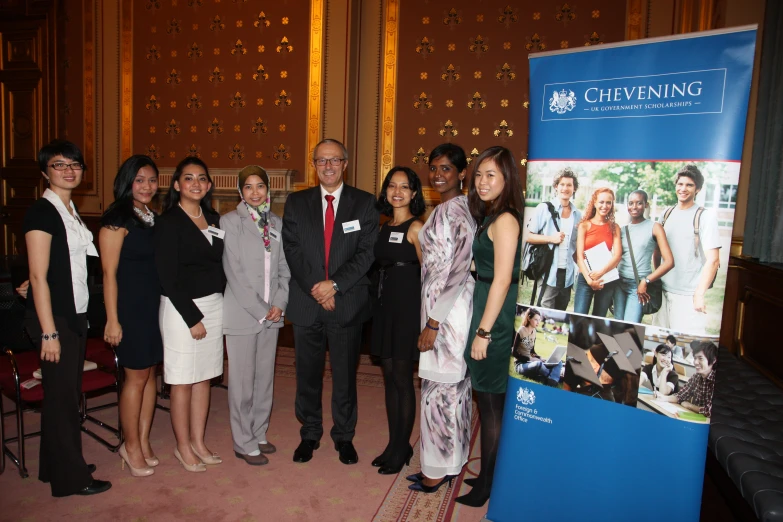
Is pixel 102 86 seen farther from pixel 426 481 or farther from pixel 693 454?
pixel 693 454

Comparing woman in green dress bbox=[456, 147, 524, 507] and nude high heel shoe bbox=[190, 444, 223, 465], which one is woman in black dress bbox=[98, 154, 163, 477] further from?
woman in green dress bbox=[456, 147, 524, 507]

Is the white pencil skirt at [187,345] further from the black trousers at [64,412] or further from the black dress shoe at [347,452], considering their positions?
the black dress shoe at [347,452]

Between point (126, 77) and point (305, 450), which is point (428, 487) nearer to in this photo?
point (305, 450)

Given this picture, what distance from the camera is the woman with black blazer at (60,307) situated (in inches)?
90.3

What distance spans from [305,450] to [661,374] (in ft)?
6.16

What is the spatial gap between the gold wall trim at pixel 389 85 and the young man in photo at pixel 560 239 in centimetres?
416

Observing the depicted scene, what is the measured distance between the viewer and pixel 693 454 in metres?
1.83

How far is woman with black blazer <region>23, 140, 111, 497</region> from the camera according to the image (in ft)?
7.52

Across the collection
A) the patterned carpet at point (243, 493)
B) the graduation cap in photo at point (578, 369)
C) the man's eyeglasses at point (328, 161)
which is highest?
the man's eyeglasses at point (328, 161)

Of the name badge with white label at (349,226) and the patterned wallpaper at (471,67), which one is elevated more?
the patterned wallpaper at (471,67)

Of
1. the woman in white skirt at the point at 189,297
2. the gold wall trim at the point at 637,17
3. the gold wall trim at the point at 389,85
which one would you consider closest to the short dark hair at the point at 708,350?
the woman in white skirt at the point at 189,297

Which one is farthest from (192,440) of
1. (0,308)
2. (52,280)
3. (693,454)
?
(693,454)

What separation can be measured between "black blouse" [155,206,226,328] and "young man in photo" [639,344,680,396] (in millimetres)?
1985

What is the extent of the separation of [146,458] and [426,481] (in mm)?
1471
